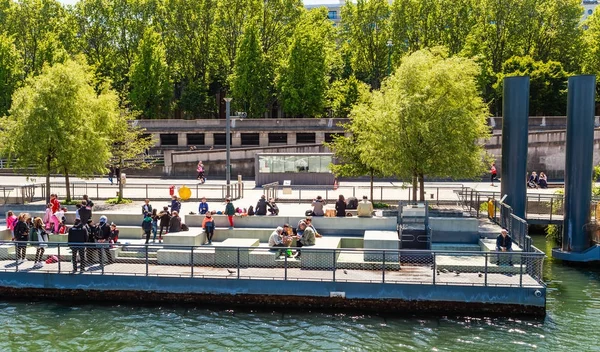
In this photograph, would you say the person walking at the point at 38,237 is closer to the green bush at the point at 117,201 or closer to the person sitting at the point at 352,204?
the green bush at the point at 117,201

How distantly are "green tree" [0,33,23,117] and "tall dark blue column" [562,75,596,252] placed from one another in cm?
5391

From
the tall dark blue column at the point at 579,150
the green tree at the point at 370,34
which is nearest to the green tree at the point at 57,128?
the tall dark blue column at the point at 579,150

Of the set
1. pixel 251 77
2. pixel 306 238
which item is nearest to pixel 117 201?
pixel 306 238

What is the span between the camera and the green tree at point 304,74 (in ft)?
209

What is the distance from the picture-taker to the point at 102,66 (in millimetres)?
70938

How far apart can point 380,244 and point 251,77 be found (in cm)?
4557

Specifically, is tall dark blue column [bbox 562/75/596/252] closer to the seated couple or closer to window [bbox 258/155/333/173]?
the seated couple

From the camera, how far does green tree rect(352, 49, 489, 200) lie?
28.0m

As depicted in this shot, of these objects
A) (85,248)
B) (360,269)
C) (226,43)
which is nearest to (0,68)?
(226,43)

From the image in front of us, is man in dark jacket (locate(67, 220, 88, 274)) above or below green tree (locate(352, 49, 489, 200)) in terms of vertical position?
below

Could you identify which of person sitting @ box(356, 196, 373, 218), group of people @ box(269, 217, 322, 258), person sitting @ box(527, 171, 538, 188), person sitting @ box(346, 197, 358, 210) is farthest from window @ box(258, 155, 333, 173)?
group of people @ box(269, 217, 322, 258)

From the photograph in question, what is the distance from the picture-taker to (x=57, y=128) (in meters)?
31.5

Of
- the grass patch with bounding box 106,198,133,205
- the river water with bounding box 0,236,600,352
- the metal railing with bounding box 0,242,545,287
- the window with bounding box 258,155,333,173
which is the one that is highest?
the window with bounding box 258,155,333,173

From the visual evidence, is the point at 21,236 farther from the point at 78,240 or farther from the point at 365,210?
the point at 365,210
